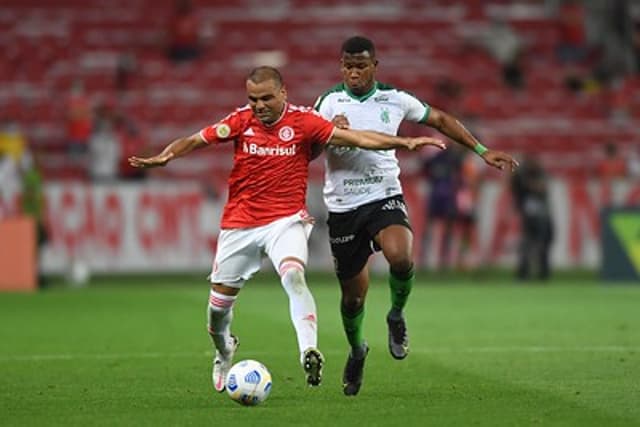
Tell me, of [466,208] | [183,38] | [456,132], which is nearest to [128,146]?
[183,38]

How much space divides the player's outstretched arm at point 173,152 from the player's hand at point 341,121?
0.93 m

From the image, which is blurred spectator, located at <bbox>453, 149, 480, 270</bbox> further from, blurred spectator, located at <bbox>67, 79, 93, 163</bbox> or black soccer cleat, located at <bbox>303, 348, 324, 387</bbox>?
black soccer cleat, located at <bbox>303, 348, 324, 387</bbox>

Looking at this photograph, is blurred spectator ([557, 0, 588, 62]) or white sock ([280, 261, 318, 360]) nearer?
white sock ([280, 261, 318, 360])

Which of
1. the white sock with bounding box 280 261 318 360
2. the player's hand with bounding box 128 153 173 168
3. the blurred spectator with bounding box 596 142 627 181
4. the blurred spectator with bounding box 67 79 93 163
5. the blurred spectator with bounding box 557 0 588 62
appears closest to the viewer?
the white sock with bounding box 280 261 318 360

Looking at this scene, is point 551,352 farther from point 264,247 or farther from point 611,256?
point 611,256

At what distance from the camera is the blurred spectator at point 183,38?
32.4 m

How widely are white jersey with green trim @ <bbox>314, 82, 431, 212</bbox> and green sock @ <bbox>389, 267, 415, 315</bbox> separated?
570 mm

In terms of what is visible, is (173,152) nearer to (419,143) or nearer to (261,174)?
(261,174)

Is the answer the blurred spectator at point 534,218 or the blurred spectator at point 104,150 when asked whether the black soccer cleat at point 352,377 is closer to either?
the blurred spectator at point 534,218

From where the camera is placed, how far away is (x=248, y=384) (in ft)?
31.8

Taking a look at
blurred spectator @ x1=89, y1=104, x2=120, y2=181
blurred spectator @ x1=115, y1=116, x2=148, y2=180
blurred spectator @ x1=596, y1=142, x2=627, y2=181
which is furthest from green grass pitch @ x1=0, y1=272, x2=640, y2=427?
blurred spectator @ x1=596, y1=142, x2=627, y2=181

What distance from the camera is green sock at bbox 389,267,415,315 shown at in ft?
37.5

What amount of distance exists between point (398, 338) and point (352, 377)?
1029mm

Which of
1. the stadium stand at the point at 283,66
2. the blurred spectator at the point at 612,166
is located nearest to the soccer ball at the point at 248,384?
the blurred spectator at the point at 612,166
